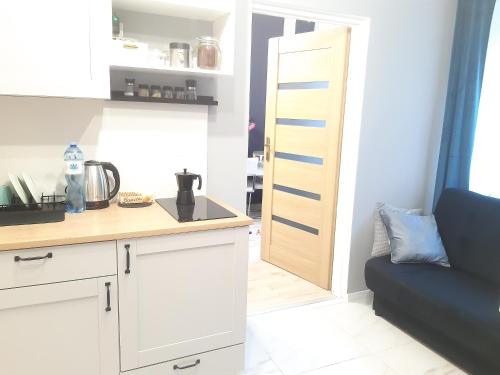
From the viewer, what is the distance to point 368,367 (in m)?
2.19

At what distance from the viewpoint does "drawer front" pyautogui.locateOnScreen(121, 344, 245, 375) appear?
1.80m

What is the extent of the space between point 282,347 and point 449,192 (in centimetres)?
160

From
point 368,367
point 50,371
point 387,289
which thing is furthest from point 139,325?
point 387,289

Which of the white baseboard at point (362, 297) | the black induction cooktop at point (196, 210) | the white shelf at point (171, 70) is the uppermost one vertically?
the white shelf at point (171, 70)

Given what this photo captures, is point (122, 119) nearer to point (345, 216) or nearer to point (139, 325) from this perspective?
point (139, 325)

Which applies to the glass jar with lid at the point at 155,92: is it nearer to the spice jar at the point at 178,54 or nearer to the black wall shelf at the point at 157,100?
the black wall shelf at the point at 157,100

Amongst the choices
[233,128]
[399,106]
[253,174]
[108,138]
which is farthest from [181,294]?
[253,174]

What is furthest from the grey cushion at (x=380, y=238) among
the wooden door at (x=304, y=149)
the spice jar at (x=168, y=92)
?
the spice jar at (x=168, y=92)

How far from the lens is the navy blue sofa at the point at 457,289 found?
202 centimetres

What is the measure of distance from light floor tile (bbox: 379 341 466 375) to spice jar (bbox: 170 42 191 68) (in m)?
2.01

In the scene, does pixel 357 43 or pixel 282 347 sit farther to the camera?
pixel 357 43

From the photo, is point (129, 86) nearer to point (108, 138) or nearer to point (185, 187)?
point (108, 138)

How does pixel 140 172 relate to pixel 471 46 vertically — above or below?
below

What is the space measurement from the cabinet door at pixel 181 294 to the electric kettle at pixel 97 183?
412 mm
